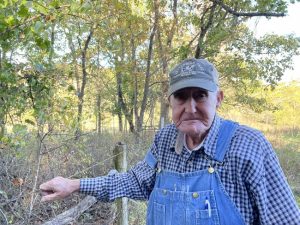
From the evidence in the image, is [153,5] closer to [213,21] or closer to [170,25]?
[170,25]

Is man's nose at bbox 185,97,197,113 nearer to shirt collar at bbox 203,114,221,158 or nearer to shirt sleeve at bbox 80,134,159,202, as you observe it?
shirt collar at bbox 203,114,221,158

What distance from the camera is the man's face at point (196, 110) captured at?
1.48 m

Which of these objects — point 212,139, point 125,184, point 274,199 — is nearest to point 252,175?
point 274,199

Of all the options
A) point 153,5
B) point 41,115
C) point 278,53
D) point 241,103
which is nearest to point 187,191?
point 41,115

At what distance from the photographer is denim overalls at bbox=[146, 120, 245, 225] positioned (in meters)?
1.36

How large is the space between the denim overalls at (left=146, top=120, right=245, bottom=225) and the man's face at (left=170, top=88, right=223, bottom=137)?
0.26ft

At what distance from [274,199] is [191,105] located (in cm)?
48

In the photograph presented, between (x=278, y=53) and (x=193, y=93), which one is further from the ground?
(x=278, y=53)

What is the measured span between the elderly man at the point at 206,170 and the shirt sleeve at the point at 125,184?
16mm

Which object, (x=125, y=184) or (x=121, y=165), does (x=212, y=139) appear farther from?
(x=121, y=165)

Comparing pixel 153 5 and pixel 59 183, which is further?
pixel 153 5

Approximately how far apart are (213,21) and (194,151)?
8052 millimetres

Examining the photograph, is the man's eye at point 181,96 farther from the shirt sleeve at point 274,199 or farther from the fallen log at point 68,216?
the fallen log at point 68,216

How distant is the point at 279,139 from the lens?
54.1 feet
